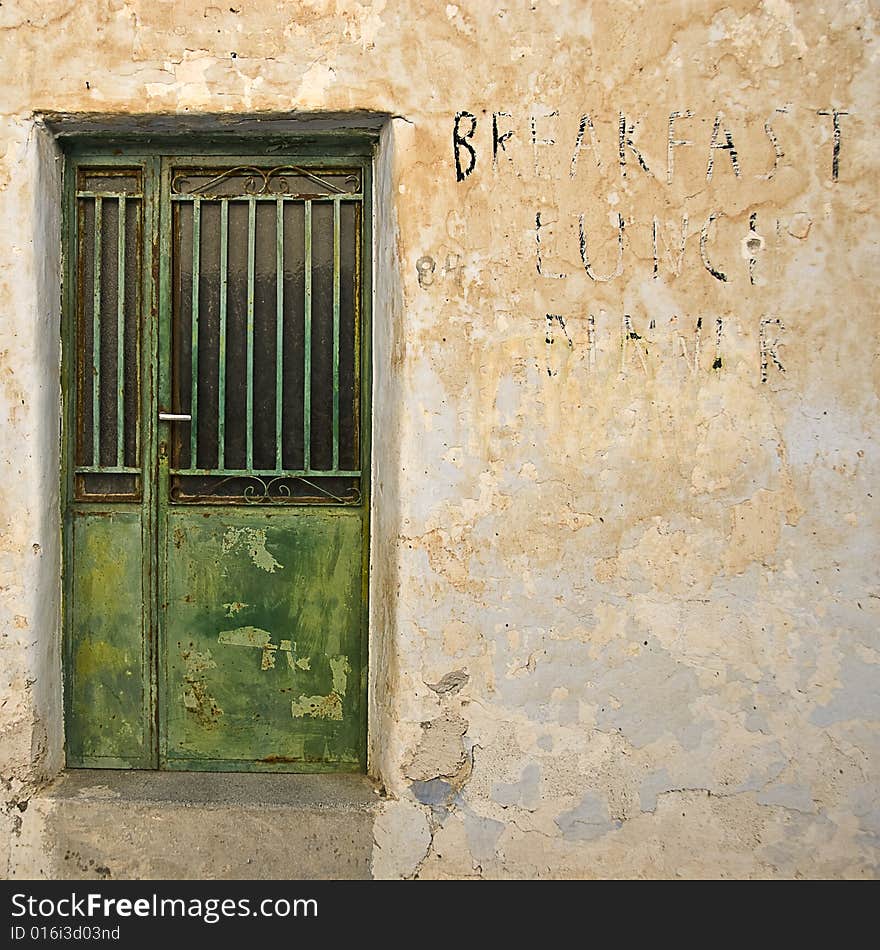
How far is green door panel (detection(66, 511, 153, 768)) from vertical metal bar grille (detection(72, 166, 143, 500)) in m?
0.15

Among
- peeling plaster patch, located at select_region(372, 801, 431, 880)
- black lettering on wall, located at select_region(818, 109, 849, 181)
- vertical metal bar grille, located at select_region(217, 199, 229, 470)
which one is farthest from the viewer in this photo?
vertical metal bar grille, located at select_region(217, 199, 229, 470)

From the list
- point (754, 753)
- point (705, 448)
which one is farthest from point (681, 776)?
point (705, 448)

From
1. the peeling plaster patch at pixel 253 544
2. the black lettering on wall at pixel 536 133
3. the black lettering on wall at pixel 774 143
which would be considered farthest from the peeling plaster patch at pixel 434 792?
the black lettering on wall at pixel 774 143

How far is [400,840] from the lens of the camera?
298 centimetres

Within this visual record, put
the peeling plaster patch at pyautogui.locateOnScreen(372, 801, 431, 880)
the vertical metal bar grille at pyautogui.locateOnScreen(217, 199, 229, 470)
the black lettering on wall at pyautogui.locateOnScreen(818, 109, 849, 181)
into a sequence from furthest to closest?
the vertical metal bar grille at pyautogui.locateOnScreen(217, 199, 229, 470), the peeling plaster patch at pyautogui.locateOnScreen(372, 801, 431, 880), the black lettering on wall at pyautogui.locateOnScreen(818, 109, 849, 181)

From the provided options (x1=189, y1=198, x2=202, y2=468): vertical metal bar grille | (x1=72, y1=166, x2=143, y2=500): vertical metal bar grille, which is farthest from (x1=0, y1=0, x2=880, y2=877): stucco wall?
(x1=189, y1=198, x2=202, y2=468): vertical metal bar grille

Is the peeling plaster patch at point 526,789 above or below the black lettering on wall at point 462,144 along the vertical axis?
below

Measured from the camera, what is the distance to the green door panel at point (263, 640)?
10.3 feet

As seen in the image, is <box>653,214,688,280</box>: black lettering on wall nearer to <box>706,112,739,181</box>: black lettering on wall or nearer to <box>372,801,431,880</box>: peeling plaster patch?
<box>706,112,739,181</box>: black lettering on wall

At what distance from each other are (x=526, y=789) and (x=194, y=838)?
41.2 inches

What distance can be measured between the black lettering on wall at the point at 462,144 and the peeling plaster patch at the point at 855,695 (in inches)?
73.6

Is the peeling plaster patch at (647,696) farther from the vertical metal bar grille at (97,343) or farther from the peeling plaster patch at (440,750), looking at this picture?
the vertical metal bar grille at (97,343)

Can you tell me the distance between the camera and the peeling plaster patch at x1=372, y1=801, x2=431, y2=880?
2973 mm

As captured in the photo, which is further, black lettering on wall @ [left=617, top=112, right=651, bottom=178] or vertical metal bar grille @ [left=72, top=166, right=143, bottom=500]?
vertical metal bar grille @ [left=72, top=166, right=143, bottom=500]
